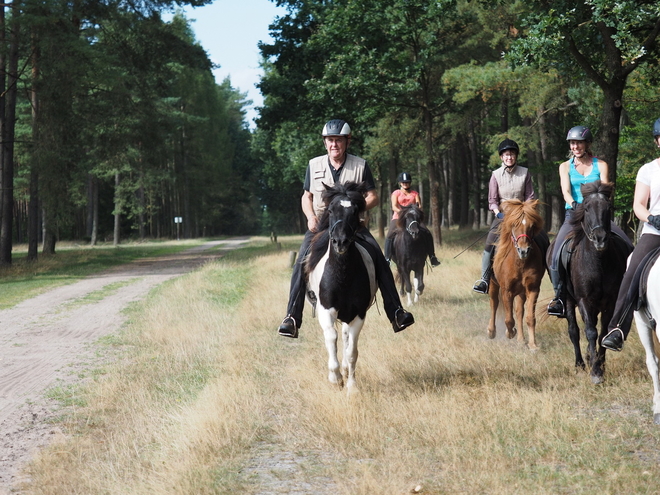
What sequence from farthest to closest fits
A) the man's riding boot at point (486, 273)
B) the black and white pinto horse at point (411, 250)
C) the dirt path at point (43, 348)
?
the black and white pinto horse at point (411, 250)
the man's riding boot at point (486, 273)
the dirt path at point (43, 348)

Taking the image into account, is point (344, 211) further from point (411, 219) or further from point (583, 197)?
point (411, 219)

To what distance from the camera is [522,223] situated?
9.88 meters

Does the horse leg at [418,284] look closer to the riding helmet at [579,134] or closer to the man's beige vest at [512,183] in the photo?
the man's beige vest at [512,183]

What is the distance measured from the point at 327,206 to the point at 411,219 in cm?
793

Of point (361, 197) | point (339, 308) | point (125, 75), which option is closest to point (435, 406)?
point (339, 308)

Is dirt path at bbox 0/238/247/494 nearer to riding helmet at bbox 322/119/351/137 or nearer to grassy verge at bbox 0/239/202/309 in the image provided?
grassy verge at bbox 0/239/202/309

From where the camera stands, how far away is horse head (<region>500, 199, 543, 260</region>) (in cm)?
977

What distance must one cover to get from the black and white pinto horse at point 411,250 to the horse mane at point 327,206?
697 centimetres

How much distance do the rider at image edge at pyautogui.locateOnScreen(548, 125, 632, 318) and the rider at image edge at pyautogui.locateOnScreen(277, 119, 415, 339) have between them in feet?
7.10

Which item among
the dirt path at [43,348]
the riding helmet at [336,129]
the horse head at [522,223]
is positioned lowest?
the dirt path at [43,348]

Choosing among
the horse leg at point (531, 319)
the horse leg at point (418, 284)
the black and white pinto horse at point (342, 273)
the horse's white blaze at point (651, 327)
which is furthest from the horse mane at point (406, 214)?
the horse's white blaze at point (651, 327)

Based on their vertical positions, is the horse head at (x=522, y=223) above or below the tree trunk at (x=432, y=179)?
below

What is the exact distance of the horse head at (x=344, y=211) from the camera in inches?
267

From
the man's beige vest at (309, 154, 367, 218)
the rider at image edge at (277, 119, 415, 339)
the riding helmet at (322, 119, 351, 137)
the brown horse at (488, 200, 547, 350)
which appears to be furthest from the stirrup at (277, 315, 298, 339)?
the brown horse at (488, 200, 547, 350)
